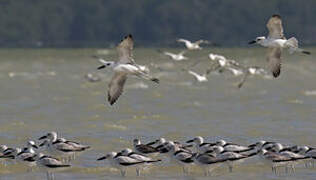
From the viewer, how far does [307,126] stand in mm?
Answer: 37969

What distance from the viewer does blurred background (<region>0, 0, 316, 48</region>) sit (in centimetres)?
15275

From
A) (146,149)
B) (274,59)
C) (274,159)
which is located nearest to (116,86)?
(146,149)

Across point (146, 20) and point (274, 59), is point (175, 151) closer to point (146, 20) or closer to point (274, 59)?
point (274, 59)

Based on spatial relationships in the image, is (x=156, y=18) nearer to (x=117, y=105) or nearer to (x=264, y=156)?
(x=117, y=105)

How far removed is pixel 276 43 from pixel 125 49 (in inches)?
160

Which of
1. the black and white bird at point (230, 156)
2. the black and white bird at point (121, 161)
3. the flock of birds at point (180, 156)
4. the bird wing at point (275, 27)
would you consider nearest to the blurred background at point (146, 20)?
the flock of birds at point (180, 156)

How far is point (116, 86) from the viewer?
28.8 m

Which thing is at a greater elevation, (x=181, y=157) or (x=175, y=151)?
(x=175, y=151)

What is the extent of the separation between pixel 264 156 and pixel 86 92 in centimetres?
2802

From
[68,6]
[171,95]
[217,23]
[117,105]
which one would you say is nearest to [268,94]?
[171,95]

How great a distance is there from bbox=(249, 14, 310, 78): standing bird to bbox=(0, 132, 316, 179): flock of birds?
83.5 inches

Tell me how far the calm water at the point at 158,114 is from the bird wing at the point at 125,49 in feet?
9.51

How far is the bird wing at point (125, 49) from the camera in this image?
26609mm

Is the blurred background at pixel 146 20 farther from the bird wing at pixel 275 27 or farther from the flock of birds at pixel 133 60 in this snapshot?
the bird wing at pixel 275 27
